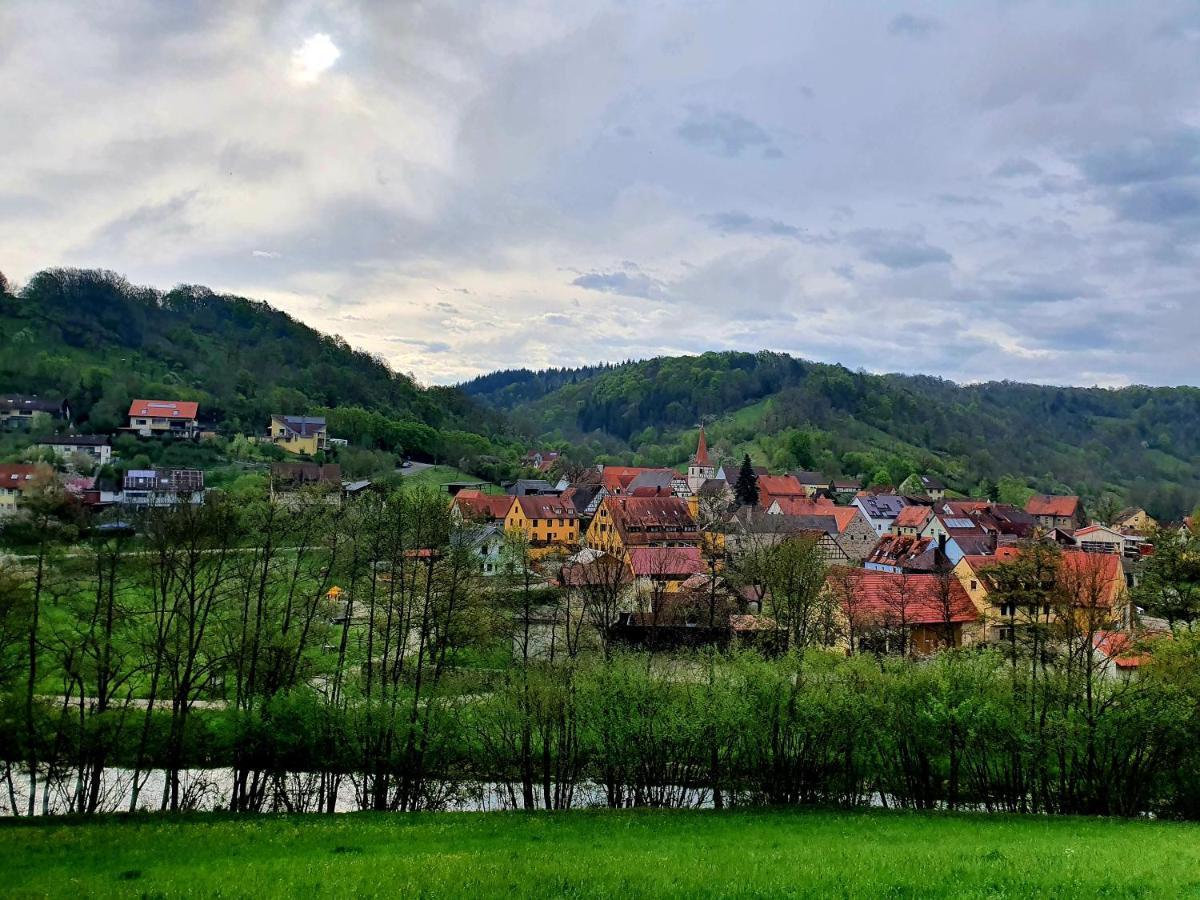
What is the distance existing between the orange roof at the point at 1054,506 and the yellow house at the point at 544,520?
74.5 metres

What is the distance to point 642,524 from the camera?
8244 cm

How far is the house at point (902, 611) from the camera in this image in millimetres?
38456

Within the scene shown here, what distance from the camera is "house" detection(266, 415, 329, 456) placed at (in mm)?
115125

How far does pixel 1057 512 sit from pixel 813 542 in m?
90.0

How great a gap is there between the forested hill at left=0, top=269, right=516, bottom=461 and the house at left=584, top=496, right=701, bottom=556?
5452cm

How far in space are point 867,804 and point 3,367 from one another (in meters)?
133

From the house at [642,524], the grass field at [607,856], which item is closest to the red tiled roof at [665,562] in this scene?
the house at [642,524]

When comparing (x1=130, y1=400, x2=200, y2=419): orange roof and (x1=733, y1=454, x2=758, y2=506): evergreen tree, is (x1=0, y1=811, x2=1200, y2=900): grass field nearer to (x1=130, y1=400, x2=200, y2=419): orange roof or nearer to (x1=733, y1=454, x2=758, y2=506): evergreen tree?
(x1=733, y1=454, x2=758, y2=506): evergreen tree

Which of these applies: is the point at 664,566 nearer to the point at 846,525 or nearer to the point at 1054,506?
the point at 846,525

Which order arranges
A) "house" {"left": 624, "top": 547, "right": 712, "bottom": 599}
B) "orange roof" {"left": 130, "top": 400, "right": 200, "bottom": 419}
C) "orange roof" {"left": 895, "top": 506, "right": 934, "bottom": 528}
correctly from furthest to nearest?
"orange roof" {"left": 130, "top": 400, "right": 200, "bottom": 419}, "orange roof" {"left": 895, "top": 506, "right": 934, "bottom": 528}, "house" {"left": 624, "top": 547, "right": 712, "bottom": 599}

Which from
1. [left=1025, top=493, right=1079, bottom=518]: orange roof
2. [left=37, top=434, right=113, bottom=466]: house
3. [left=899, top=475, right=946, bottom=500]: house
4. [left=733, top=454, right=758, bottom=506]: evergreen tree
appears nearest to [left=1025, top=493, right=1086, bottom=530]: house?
[left=1025, top=493, right=1079, bottom=518]: orange roof

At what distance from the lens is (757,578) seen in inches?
1838

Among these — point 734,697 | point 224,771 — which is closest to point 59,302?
point 224,771

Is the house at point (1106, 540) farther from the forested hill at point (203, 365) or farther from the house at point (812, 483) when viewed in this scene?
the forested hill at point (203, 365)
